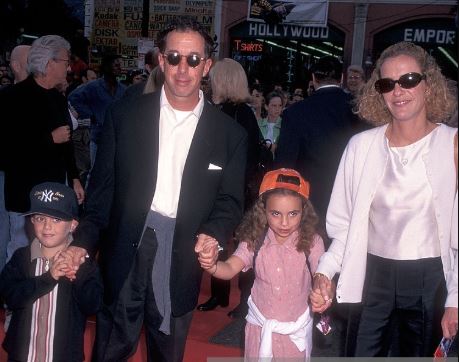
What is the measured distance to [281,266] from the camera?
143 inches

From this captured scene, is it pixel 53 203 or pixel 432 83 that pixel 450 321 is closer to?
pixel 432 83

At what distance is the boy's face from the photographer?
3.37 m

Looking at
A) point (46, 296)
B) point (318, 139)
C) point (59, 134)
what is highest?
point (318, 139)

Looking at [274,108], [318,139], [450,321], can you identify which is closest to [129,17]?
[274,108]

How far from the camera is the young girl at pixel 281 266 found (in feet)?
11.8

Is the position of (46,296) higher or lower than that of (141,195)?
lower

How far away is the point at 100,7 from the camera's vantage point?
22.3 m

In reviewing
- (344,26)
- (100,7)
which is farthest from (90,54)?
(344,26)

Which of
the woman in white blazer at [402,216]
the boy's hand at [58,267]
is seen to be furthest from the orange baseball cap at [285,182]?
the boy's hand at [58,267]

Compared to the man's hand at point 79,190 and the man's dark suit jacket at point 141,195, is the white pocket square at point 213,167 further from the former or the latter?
the man's hand at point 79,190

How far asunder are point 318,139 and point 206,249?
2033 mm

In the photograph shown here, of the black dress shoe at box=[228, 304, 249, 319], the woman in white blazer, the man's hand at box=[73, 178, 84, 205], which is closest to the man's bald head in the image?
the man's hand at box=[73, 178, 84, 205]

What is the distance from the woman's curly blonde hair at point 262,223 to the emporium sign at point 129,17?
18.2m

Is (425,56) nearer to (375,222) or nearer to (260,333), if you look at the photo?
(375,222)
